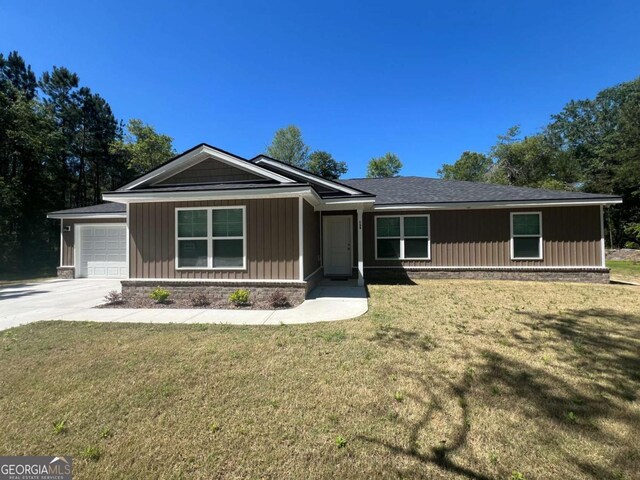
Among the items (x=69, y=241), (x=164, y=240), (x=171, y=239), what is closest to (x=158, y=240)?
(x=164, y=240)

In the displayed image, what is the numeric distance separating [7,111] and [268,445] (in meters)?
24.0

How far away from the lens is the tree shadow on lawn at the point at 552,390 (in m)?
2.21

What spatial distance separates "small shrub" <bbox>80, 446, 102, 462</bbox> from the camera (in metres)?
2.21

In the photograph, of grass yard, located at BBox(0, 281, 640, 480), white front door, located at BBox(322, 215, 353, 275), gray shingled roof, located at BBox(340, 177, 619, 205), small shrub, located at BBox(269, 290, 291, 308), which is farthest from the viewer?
white front door, located at BBox(322, 215, 353, 275)

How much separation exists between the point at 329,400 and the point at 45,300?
9083 millimetres

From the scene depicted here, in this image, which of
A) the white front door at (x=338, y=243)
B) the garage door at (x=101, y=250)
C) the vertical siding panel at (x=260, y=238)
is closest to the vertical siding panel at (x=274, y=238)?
the vertical siding panel at (x=260, y=238)

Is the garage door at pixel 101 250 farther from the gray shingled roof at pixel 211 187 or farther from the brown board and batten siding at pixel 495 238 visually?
the brown board and batten siding at pixel 495 238

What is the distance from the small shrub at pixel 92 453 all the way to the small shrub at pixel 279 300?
4.63 meters

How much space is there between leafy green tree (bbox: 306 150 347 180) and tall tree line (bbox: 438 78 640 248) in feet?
57.9

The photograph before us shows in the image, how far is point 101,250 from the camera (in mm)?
13133

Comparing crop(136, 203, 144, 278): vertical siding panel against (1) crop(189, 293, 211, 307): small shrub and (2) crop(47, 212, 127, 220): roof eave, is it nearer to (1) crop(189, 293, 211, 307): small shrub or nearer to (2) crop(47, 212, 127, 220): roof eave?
(1) crop(189, 293, 211, 307): small shrub

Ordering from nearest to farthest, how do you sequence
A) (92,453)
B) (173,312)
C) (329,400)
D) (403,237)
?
(92,453), (329,400), (173,312), (403,237)

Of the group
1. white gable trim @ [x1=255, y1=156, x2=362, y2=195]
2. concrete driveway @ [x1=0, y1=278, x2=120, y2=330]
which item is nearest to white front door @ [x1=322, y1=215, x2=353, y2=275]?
white gable trim @ [x1=255, y1=156, x2=362, y2=195]

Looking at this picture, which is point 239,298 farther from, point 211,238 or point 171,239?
point 171,239
